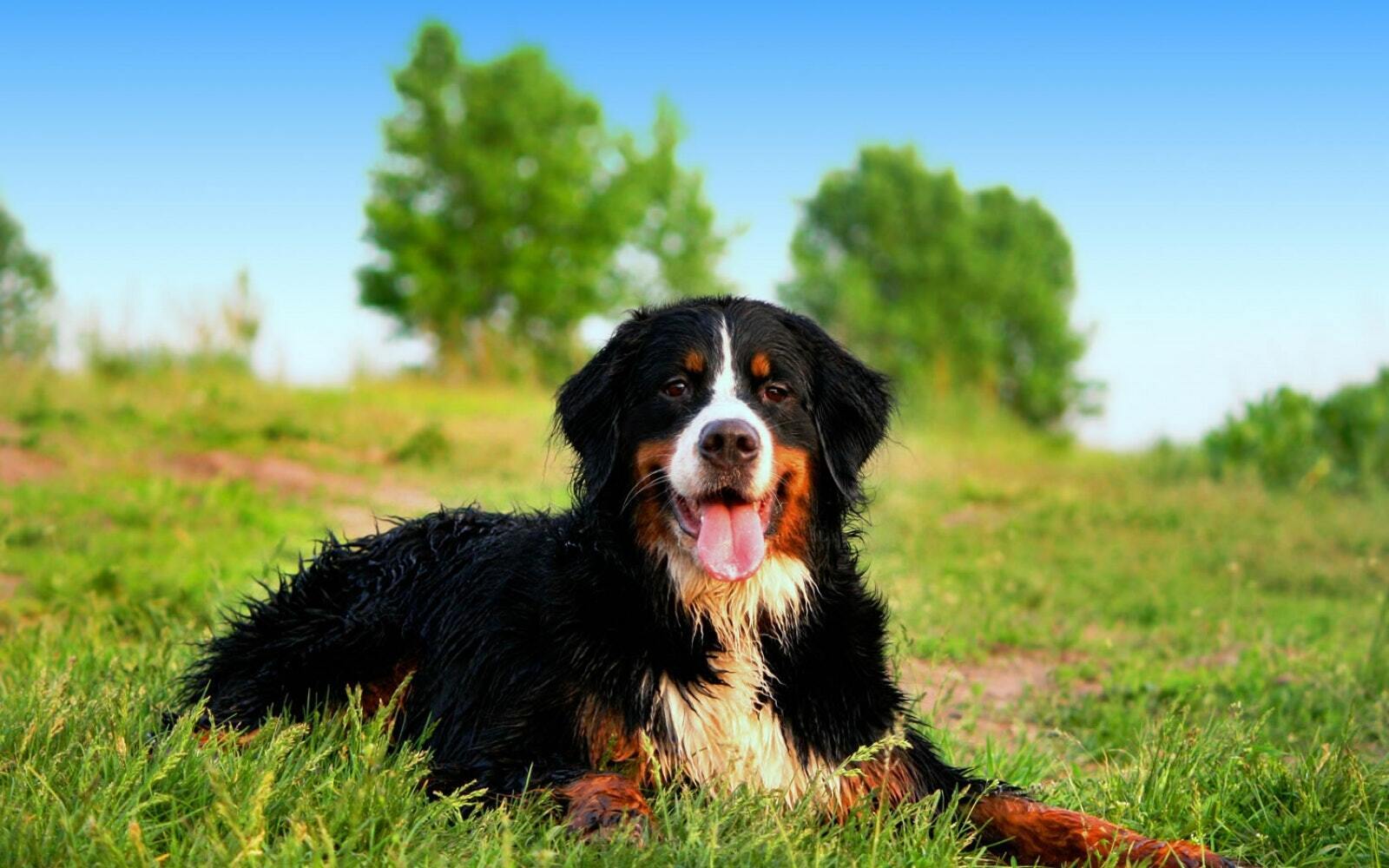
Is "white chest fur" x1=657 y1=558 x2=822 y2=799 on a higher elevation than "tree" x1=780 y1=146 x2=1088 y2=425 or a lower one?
lower

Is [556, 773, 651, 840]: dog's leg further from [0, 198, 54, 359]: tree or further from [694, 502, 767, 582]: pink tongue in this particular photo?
[0, 198, 54, 359]: tree

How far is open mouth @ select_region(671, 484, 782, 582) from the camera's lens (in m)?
3.77

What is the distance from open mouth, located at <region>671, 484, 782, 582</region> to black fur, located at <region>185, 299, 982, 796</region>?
0.18 meters

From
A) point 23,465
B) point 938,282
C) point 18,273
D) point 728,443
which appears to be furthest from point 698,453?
point 18,273

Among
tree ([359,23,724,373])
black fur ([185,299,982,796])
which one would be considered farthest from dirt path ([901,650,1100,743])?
tree ([359,23,724,373])

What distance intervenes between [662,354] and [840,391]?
636 millimetres

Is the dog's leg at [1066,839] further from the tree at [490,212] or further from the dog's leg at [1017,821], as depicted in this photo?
the tree at [490,212]

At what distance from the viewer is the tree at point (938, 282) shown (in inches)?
1571

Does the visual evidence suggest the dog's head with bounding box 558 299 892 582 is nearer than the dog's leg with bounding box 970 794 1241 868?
No

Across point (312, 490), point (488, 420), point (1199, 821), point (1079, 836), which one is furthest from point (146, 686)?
point (488, 420)

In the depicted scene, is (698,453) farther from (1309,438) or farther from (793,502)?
(1309,438)

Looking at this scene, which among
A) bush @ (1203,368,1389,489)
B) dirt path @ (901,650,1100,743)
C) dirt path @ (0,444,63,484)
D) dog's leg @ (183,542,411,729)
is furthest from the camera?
bush @ (1203,368,1389,489)

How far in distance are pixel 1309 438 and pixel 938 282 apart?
24.7m

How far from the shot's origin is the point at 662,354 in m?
4.02
